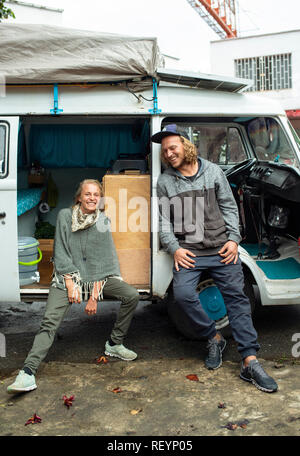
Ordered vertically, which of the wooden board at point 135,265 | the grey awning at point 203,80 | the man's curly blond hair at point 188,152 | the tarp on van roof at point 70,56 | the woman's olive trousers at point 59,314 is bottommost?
the woman's olive trousers at point 59,314

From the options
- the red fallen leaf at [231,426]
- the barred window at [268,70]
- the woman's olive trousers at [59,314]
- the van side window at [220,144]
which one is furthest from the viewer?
the barred window at [268,70]

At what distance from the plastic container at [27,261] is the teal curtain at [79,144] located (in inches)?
121

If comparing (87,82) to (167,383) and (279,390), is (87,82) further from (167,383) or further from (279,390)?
(279,390)

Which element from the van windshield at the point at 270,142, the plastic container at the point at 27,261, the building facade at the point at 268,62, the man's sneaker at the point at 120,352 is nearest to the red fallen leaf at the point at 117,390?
the man's sneaker at the point at 120,352

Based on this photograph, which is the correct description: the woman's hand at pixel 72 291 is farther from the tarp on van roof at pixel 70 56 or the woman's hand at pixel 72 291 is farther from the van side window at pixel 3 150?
the tarp on van roof at pixel 70 56

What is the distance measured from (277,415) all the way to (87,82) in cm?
317

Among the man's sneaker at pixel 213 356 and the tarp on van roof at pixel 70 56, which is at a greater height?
the tarp on van roof at pixel 70 56

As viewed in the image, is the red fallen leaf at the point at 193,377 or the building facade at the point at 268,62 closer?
the red fallen leaf at the point at 193,377

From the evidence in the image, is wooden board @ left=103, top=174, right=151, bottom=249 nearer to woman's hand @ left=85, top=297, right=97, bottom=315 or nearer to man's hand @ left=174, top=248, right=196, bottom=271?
man's hand @ left=174, top=248, right=196, bottom=271

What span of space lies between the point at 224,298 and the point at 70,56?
2.56 meters

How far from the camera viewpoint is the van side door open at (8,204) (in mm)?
4176
